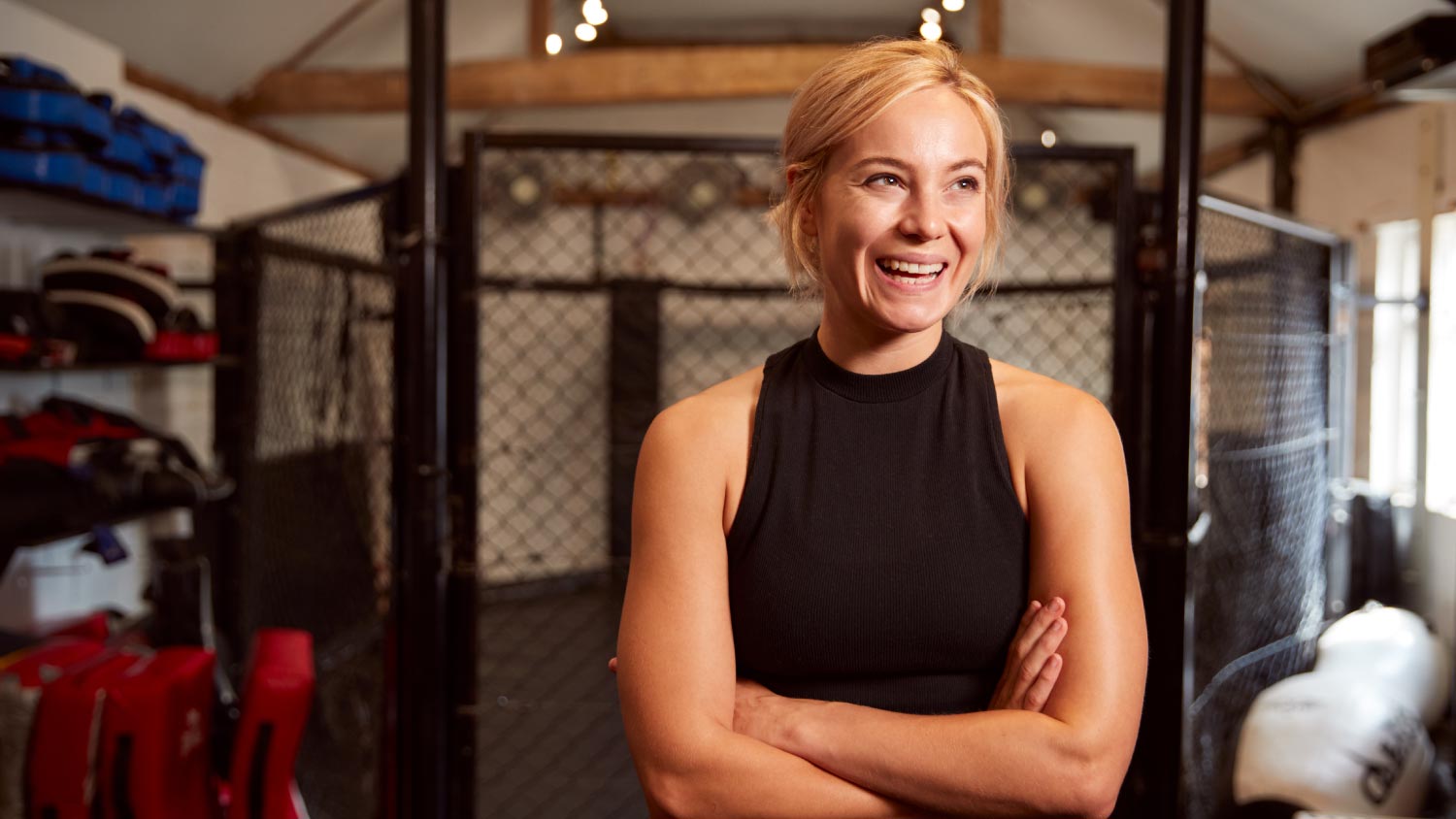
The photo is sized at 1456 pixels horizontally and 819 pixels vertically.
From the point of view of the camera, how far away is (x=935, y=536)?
3.34 feet

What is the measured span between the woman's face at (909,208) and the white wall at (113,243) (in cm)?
278

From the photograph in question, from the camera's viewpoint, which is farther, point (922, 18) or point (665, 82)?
point (665, 82)

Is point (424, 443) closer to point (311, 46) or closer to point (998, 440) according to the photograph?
point (998, 440)

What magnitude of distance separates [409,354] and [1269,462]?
342 centimetres

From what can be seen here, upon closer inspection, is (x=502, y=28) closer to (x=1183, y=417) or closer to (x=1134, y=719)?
(x=1183, y=417)

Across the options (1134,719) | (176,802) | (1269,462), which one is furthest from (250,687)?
(1269,462)

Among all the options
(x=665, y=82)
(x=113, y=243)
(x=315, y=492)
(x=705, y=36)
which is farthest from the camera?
(x=705, y=36)

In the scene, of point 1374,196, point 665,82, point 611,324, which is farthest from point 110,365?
point 1374,196

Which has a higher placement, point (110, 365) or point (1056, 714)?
point (110, 365)

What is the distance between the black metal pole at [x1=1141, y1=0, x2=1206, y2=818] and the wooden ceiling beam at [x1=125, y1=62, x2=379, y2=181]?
3.81 meters

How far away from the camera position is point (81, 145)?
2551 millimetres

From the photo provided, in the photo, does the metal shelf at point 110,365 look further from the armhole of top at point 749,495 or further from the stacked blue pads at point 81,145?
the armhole of top at point 749,495

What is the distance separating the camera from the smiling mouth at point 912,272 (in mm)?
998

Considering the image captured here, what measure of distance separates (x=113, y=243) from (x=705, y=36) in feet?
13.3
